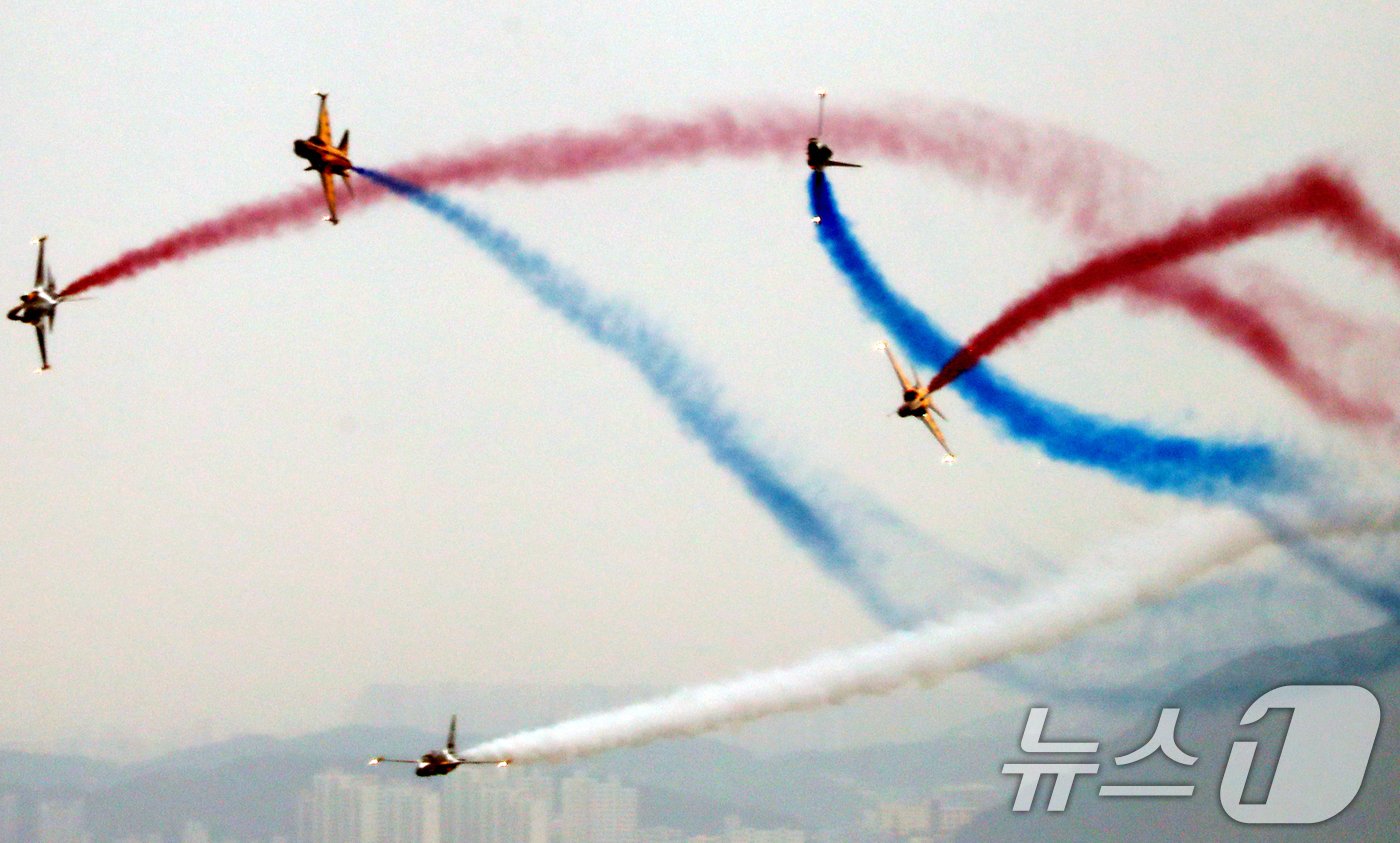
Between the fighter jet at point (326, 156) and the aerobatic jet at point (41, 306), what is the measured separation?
613 cm

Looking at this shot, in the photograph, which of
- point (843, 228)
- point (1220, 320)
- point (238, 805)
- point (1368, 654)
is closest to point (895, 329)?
point (843, 228)

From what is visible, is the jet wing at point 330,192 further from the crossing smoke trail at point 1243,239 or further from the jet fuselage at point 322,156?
the crossing smoke trail at point 1243,239

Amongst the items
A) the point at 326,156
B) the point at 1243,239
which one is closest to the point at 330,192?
the point at 326,156

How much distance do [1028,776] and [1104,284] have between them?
17.8 m

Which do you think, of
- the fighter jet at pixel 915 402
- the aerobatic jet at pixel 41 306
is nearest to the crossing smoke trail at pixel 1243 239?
the fighter jet at pixel 915 402

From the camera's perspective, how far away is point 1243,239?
3394 cm

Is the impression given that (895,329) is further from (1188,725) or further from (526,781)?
(526,781)

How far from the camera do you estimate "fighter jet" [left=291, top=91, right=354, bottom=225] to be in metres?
31.1

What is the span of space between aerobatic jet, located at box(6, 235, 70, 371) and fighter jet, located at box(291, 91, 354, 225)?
6.13 meters

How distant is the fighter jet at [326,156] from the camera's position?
31.1 metres

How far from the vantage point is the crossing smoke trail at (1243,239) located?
3275 centimetres

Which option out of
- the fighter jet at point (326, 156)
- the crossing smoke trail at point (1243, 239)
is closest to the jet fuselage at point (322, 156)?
the fighter jet at point (326, 156)

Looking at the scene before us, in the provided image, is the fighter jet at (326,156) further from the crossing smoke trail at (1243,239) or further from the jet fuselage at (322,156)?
the crossing smoke trail at (1243,239)

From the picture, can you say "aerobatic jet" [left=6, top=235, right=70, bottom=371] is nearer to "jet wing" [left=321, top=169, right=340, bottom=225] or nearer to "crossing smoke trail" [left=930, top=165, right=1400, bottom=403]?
"jet wing" [left=321, top=169, right=340, bottom=225]
